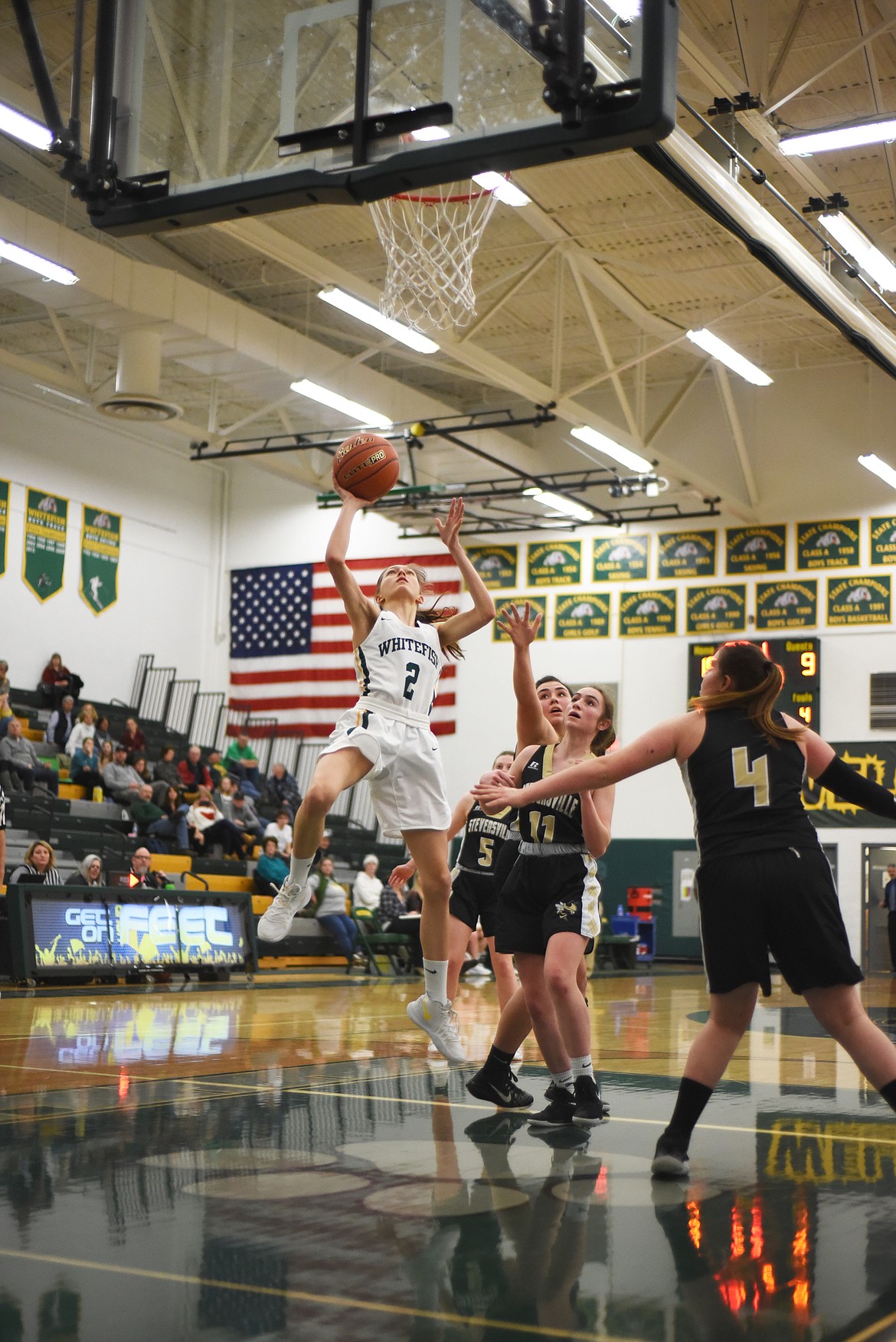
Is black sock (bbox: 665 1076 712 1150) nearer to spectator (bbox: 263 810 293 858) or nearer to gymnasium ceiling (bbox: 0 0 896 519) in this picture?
gymnasium ceiling (bbox: 0 0 896 519)

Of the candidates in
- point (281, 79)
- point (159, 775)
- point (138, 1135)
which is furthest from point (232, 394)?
point (138, 1135)

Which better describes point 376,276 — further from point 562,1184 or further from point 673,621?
point 562,1184

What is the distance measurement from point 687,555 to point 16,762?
1368 centimetres

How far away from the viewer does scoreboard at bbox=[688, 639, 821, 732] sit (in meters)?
23.4

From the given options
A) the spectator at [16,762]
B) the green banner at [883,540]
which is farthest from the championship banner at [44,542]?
the green banner at [883,540]

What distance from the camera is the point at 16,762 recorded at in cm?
1878

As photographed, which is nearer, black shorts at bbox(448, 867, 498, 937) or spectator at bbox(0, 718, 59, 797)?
black shorts at bbox(448, 867, 498, 937)

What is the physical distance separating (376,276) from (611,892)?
12562 millimetres

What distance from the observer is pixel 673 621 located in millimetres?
26188

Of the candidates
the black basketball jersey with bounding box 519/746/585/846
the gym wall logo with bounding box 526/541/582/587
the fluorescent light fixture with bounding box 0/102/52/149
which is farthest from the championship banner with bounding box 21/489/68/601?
the black basketball jersey with bounding box 519/746/585/846

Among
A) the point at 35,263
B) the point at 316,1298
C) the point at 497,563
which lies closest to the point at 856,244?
the point at 35,263

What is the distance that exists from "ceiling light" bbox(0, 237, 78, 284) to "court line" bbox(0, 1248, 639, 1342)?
14978 mm

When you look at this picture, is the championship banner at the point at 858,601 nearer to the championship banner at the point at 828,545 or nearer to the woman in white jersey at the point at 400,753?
the championship banner at the point at 828,545

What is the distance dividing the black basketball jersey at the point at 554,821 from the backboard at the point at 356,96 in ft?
8.53
